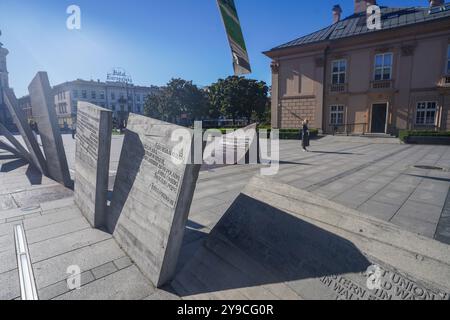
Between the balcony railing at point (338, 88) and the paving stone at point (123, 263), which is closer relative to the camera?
the paving stone at point (123, 263)

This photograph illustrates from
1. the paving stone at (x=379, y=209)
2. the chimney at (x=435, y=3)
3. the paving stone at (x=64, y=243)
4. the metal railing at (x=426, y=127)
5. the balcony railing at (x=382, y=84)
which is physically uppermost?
the chimney at (x=435, y=3)

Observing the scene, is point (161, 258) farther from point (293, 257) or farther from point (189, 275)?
point (293, 257)

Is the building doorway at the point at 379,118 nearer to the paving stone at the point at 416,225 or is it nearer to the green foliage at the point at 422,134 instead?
the green foliage at the point at 422,134

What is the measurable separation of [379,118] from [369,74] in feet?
15.6

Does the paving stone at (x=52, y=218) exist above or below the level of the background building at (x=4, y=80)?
below

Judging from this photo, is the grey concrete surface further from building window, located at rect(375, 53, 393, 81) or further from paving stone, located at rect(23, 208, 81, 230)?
building window, located at rect(375, 53, 393, 81)

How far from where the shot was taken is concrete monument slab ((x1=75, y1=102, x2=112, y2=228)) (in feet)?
14.4

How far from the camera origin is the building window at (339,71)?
27.0 m

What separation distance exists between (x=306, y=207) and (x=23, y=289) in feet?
12.4

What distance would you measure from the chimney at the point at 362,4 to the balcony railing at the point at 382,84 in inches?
425

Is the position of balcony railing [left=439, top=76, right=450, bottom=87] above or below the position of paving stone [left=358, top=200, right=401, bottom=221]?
above

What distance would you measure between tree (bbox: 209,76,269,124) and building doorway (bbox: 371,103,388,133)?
24.4 m

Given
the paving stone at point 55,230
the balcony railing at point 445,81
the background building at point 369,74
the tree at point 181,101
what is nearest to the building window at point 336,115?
the background building at point 369,74

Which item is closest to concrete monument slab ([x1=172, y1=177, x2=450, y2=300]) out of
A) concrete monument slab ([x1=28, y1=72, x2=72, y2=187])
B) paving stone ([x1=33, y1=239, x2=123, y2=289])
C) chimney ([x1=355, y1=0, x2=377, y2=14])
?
paving stone ([x1=33, y1=239, x2=123, y2=289])
